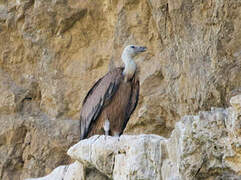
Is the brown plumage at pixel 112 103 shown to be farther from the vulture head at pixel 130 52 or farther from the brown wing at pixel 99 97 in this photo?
the vulture head at pixel 130 52

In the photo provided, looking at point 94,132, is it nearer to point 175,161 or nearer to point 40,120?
point 40,120

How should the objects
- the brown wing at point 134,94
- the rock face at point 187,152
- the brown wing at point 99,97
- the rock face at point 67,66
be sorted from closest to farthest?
the rock face at point 187,152 < the brown wing at point 99,97 < the brown wing at point 134,94 < the rock face at point 67,66

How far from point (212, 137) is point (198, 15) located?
2757 millimetres

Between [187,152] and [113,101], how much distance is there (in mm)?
2748

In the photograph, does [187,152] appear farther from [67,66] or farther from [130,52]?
[67,66]

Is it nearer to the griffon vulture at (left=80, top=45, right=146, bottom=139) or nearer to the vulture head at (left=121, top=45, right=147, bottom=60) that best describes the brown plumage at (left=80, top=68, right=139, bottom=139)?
the griffon vulture at (left=80, top=45, right=146, bottom=139)

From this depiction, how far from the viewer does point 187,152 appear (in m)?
4.34

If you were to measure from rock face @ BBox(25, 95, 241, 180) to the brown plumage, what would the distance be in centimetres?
179

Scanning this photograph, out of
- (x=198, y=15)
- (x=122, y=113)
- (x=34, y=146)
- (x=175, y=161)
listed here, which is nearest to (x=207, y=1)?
(x=198, y=15)

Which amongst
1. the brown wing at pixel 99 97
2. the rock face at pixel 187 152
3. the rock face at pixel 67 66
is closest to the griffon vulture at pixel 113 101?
the brown wing at pixel 99 97

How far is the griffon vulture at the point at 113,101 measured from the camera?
6926mm

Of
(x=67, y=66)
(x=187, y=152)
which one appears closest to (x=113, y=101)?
(x=67, y=66)

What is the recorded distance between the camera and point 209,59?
6.55 meters

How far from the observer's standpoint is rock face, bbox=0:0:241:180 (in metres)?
7.31
